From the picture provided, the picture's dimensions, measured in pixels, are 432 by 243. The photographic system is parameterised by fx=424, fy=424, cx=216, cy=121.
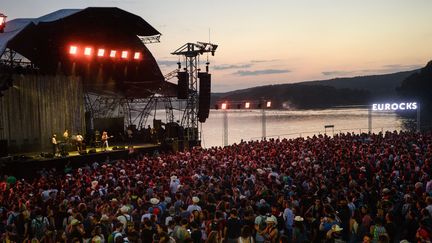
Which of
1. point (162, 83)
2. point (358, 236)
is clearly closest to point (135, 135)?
point (162, 83)

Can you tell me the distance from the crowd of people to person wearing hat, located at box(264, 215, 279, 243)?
22 mm

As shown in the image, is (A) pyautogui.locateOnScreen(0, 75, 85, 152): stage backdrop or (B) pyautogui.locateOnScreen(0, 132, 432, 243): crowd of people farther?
(A) pyautogui.locateOnScreen(0, 75, 85, 152): stage backdrop

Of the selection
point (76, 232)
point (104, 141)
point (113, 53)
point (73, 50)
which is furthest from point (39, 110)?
point (76, 232)

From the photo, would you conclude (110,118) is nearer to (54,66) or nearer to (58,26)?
(54,66)

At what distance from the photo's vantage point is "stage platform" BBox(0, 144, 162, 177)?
779 inches

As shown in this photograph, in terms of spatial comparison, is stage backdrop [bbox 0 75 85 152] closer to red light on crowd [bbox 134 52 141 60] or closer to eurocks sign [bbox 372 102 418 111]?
red light on crowd [bbox 134 52 141 60]

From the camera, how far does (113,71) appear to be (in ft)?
93.8

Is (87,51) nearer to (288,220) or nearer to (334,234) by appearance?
(288,220)

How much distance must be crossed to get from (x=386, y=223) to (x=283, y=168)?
6241 millimetres

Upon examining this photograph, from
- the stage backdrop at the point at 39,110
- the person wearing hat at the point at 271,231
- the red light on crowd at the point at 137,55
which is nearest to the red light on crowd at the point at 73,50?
the stage backdrop at the point at 39,110

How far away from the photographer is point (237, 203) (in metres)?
9.89

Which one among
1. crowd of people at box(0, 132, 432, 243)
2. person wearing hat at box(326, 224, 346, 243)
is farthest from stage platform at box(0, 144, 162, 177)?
person wearing hat at box(326, 224, 346, 243)

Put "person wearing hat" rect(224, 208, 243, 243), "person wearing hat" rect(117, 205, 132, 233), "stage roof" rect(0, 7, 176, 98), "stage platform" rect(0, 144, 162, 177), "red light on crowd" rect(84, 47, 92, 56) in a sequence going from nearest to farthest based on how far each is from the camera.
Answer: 1. "person wearing hat" rect(224, 208, 243, 243)
2. "person wearing hat" rect(117, 205, 132, 233)
3. "stage platform" rect(0, 144, 162, 177)
4. "stage roof" rect(0, 7, 176, 98)
5. "red light on crowd" rect(84, 47, 92, 56)

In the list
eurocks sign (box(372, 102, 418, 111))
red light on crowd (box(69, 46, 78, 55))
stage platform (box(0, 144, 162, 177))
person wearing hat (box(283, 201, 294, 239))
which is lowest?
stage platform (box(0, 144, 162, 177))
